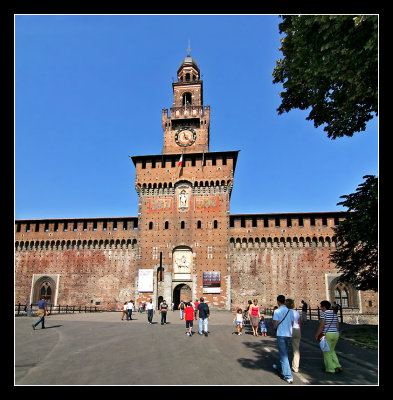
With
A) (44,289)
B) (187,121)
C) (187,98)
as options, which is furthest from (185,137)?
(44,289)

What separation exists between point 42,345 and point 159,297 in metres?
22.3

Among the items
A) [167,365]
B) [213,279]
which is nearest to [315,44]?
[167,365]

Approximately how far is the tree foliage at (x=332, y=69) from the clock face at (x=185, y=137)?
79.8 feet

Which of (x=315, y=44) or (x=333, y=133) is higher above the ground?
(x=315, y=44)

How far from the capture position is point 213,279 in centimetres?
3188

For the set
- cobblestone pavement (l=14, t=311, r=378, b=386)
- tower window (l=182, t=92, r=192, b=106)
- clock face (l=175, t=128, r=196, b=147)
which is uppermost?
tower window (l=182, t=92, r=192, b=106)

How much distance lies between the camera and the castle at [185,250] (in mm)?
32031

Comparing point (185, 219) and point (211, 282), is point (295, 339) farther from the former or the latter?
point (185, 219)

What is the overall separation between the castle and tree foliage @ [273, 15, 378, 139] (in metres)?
21.4

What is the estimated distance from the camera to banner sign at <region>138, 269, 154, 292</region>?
3228cm

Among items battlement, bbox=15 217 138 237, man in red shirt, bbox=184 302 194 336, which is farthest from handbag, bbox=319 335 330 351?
battlement, bbox=15 217 138 237

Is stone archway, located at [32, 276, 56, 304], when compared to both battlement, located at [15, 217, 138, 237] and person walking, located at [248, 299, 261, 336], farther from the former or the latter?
person walking, located at [248, 299, 261, 336]

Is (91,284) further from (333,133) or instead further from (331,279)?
(333,133)
